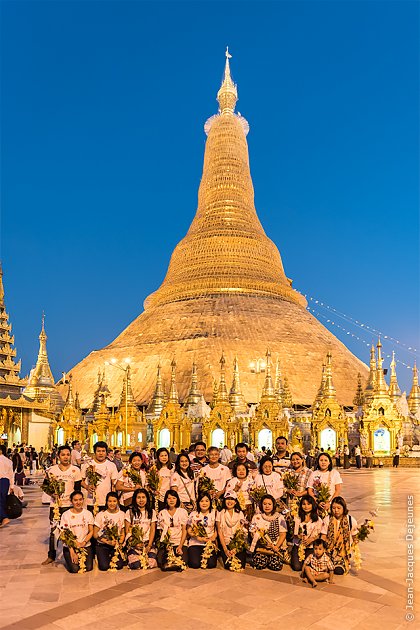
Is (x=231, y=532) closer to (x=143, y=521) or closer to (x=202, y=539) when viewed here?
(x=202, y=539)

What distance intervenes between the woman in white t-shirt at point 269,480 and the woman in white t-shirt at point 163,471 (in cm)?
143

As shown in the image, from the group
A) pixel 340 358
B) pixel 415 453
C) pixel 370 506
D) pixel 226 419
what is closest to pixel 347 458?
pixel 415 453

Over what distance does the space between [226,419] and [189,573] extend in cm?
2933

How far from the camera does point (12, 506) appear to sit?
1257cm

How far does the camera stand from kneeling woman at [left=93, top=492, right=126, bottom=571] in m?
9.05

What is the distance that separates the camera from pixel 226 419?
3797 centimetres

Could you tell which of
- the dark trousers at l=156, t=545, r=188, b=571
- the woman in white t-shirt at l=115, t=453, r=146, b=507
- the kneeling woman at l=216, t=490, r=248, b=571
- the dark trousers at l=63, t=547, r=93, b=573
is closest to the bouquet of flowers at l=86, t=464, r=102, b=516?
the woman in white t-shirt at l=115, t=453, r=146, b=507

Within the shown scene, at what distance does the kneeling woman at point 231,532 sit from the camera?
29.2 feet

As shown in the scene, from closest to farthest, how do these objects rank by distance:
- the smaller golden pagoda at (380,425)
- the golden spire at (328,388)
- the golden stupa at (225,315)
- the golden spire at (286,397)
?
the smaller golden pagoda at (380,425)
the golden spire at (328,388)
the golden spire at (286,397)
the golden stupa at (225,315)

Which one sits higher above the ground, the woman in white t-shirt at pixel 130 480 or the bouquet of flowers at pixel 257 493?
the woman in white t-shirt at pixel 130 480

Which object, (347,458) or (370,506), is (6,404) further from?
(370,506)

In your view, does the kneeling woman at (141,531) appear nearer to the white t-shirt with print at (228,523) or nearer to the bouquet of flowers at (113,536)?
the bouquet of flowers at (113,536)

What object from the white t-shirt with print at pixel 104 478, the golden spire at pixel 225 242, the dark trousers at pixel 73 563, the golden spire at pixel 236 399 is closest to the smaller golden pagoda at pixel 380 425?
the golden spire at pixel 236 399

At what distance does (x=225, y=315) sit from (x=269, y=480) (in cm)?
4277
